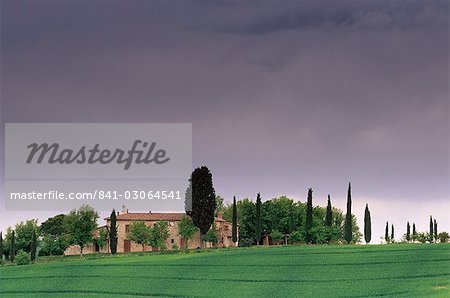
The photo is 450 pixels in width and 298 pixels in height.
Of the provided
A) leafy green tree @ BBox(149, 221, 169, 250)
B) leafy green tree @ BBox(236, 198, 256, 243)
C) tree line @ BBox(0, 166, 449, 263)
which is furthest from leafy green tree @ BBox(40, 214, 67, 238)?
leafy green tree @ BBox(149, 221, 169, 250)

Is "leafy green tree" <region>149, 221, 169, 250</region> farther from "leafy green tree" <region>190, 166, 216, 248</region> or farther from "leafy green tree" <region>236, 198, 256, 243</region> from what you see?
"leafy green tree" <region>236, 198, 256, 243</region>

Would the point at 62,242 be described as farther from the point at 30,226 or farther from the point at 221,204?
the point at 221,204

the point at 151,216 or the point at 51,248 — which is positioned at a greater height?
the point at 151,216

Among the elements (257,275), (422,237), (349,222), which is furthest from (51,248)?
(257,275)

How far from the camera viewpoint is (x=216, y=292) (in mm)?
33062

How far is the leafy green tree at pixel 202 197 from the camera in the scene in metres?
65.8

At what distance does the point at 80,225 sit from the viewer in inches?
2766

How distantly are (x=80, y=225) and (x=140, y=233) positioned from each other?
9491 millimetres

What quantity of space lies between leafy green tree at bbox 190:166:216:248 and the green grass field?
18.2 m

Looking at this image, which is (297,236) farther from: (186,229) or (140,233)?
(140,233)

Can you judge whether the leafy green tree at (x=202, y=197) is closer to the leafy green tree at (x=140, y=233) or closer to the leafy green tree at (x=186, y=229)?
the leafy green tree at (x=186, y=229)

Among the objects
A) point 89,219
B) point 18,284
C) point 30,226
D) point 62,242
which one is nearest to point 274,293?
point 18,284

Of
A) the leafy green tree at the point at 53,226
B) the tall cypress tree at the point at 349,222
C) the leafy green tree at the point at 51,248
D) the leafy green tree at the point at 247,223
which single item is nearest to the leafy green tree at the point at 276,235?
the leafy green tree at the point at 247,223

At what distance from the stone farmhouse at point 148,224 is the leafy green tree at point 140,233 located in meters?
3.27
